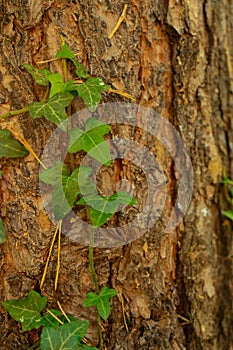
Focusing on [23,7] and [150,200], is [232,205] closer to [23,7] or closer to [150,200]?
[150,200]

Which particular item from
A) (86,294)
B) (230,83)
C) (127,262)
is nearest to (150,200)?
(127,262)

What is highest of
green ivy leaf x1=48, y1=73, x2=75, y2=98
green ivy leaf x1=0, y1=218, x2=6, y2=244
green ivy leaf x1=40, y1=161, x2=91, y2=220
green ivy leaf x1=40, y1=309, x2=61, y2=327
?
green ivy leaf x1=48, y1=73, x2=75, y2=98

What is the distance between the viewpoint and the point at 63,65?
4.33 ft

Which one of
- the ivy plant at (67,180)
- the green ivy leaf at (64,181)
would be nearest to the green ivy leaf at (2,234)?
the ivy plant at (67,180)

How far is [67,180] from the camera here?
1.29 metres

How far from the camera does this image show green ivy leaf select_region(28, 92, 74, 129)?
48.9 inches

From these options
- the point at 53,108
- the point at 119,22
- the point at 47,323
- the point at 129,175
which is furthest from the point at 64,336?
the point at 119,22

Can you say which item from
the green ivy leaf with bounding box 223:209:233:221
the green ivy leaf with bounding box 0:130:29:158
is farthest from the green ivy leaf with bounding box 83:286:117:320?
the green ivy leaf with bounding box 223:209:233:221

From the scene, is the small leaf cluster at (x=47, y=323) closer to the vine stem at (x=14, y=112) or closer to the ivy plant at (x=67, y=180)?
the ivy plant at (x=67, y=180)

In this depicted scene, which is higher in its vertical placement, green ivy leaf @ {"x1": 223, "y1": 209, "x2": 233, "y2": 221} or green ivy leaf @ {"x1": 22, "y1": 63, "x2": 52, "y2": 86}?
green ivy leaf @ {"x1": 22, "y1": 63, "x2": 52, "y2": 86}

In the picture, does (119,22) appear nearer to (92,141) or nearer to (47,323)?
(92,141)

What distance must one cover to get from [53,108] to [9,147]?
0.51ft

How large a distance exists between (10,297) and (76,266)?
19 cm

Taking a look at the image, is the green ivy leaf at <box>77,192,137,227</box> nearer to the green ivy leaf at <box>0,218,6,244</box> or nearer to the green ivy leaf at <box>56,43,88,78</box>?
the green ivy leaf at <box>0,218,6,244</box>
